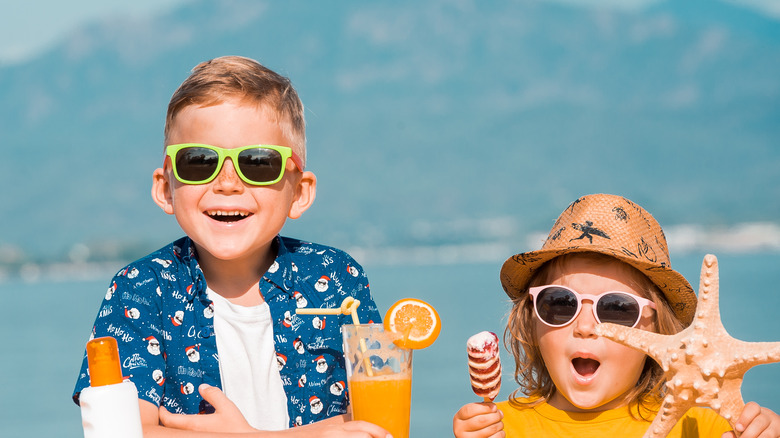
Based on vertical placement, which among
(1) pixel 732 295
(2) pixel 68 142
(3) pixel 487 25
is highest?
(3) pixel 487 25

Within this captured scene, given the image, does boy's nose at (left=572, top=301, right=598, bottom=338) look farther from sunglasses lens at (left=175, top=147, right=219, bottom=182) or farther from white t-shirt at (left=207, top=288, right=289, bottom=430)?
sunglasses lens at (left=175, top=147, right=219, bottom=182)

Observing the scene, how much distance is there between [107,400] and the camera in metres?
2.48

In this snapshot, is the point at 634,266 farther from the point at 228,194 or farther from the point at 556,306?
the point at 228,194

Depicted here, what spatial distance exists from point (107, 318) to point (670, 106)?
112223 millimetres

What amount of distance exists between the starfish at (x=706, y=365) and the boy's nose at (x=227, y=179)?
1.67 metres

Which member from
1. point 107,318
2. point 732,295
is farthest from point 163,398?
point 732,295

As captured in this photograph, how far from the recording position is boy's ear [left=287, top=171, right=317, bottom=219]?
4008 millimetres

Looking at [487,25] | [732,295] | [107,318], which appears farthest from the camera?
[487,25]

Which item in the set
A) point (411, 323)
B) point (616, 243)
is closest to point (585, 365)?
point (616, 243)

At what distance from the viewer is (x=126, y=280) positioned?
374 cm

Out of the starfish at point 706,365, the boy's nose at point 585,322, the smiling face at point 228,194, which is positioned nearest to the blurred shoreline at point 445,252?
the smiling face at point 228,194

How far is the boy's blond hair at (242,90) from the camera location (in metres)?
3.78

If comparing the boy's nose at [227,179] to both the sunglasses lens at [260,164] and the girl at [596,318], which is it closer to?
the sunglasses lens at [260,164]

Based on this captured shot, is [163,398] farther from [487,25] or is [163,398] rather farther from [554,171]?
[487,25]
